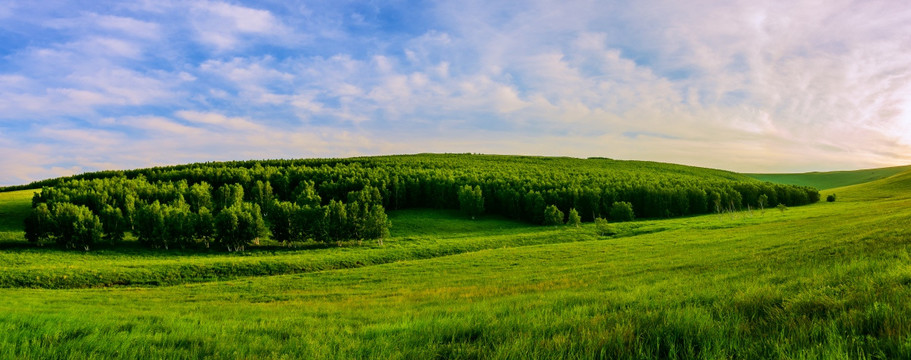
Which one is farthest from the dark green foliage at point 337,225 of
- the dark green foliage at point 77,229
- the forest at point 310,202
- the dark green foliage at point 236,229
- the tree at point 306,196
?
the dark green foliage at point 77,229

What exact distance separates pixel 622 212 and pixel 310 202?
81409mm

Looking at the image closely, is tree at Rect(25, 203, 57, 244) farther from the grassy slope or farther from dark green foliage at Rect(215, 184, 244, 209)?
dark green foliage at Rect(215, 184, 244, 209)

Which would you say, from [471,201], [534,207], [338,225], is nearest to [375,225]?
[338,225]

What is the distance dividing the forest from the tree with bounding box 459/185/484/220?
27cm

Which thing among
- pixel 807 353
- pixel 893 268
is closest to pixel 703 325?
pixel 807 353

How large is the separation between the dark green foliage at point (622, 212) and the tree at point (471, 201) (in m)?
33.3

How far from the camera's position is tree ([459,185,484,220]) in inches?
4279

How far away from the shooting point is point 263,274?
1844 inches

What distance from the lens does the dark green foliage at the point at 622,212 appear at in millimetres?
100812

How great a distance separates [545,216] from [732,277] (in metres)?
86.3

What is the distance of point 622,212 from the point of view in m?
101

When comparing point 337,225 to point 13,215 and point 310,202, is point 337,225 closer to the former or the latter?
point 310,202

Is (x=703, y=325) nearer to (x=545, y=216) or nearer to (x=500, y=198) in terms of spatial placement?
(x=545, y=216)

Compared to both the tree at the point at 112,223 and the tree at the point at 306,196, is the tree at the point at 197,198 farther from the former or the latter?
the tree at the point at 112,223
